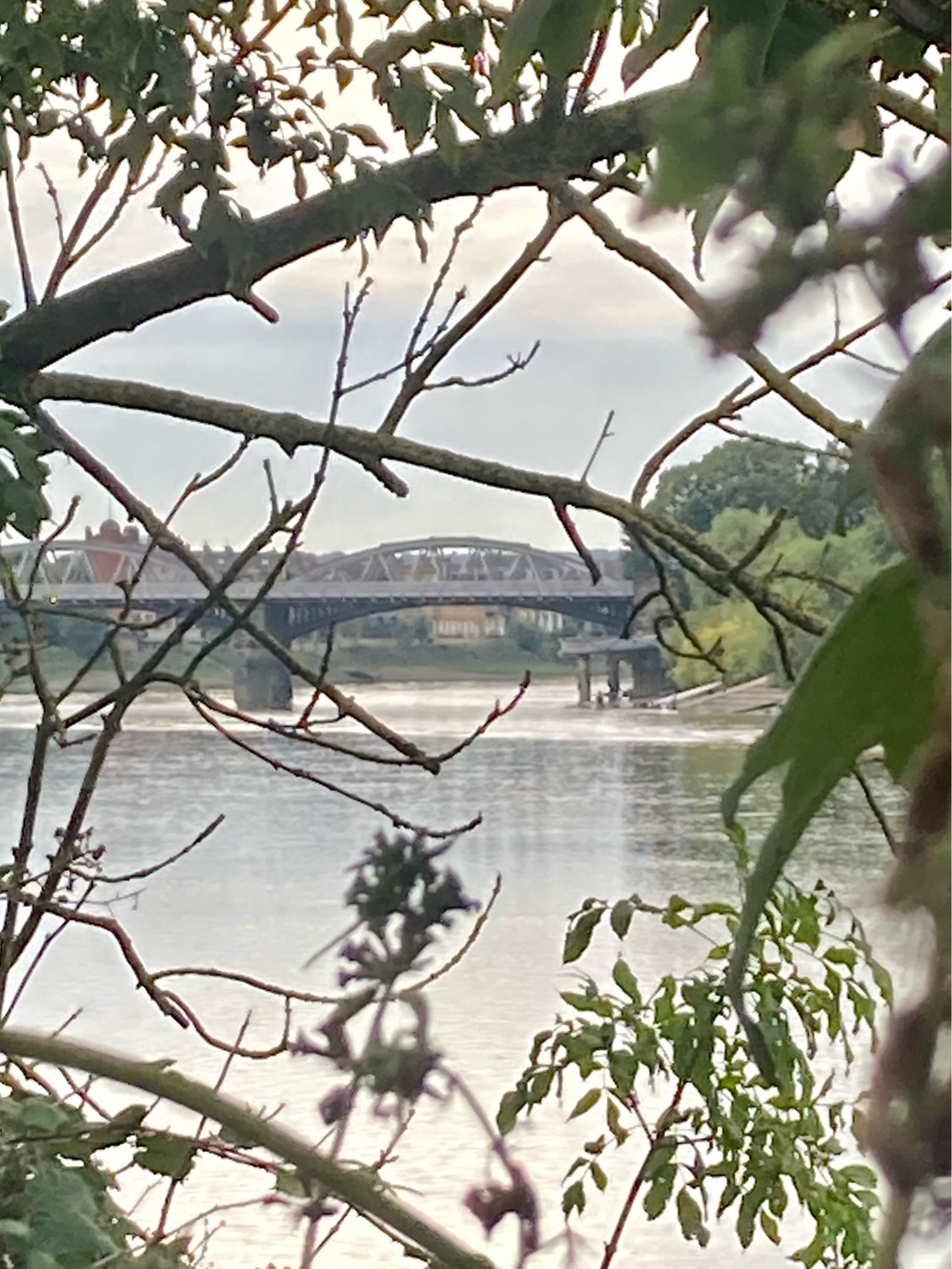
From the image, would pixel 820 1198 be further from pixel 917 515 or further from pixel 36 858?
pixel 36 858

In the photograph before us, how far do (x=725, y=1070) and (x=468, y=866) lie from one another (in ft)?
0.51

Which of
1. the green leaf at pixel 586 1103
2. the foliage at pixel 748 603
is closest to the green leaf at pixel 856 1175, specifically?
the green leaf at pixel 586 1103

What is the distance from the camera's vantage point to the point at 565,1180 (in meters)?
0.86

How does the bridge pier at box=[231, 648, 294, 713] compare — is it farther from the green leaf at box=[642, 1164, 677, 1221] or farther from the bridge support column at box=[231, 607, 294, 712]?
the green leaf at box=[642, 1164, 677, 1221]

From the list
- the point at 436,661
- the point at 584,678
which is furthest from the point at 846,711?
the point at 584,678

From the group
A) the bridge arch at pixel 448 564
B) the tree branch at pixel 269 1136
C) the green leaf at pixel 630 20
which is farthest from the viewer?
the bridge arch at pixel 448 564

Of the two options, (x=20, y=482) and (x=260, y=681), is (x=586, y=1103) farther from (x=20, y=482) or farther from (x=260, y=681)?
(x=260, y=681)

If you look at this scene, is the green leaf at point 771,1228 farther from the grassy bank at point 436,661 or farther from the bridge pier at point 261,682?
the bridge pier at point 261,682

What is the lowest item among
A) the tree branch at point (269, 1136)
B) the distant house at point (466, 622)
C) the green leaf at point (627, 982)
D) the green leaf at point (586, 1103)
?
the green leaf at point (586, 1103)

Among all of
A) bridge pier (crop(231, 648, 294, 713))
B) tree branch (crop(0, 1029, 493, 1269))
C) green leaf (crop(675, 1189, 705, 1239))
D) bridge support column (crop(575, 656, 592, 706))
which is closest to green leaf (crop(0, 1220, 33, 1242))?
tree branch (crop(0, 1029, 493, 1269))

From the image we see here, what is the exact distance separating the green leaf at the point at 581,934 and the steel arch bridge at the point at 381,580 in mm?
319

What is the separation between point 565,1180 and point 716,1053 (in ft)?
0.33

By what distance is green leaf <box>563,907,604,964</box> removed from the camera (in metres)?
0.73

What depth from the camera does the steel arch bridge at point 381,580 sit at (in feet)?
3.51
